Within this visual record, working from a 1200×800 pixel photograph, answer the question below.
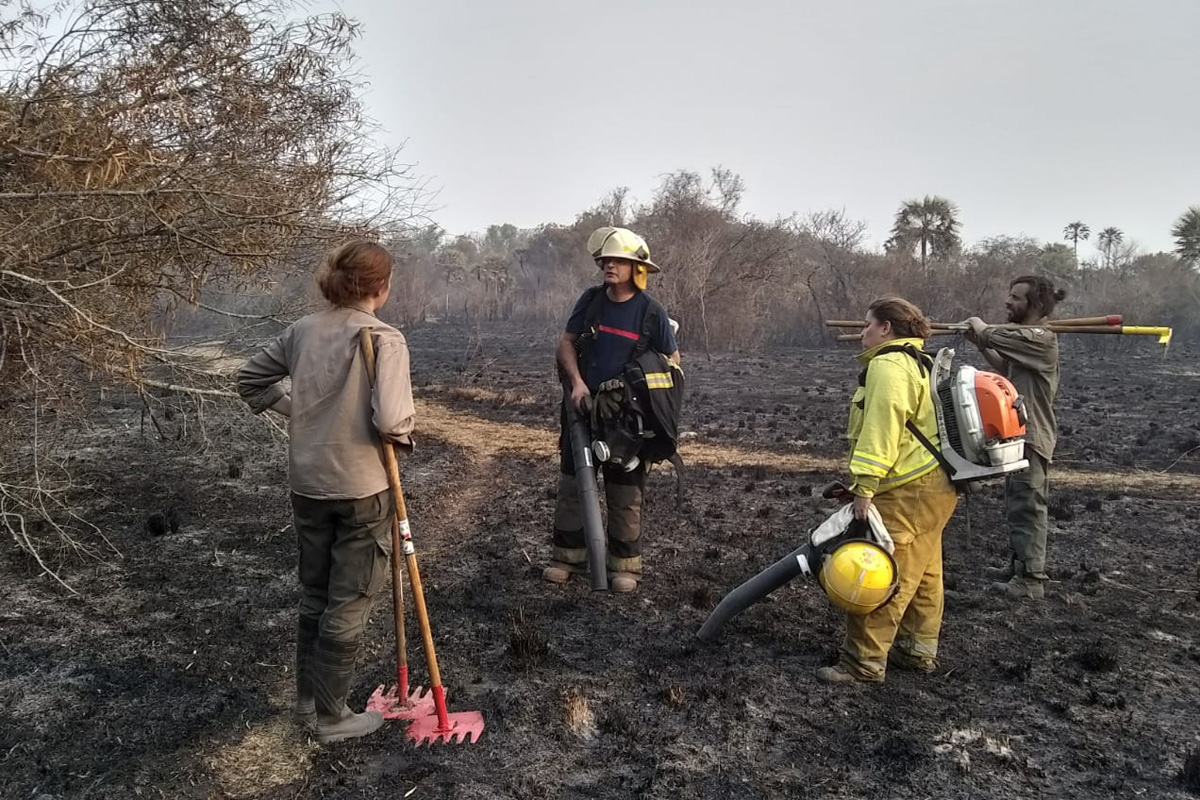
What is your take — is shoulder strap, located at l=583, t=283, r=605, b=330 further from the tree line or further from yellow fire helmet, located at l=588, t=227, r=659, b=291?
the tree line

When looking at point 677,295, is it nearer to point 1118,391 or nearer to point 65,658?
point 1118,391

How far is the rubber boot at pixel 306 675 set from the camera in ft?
10.3

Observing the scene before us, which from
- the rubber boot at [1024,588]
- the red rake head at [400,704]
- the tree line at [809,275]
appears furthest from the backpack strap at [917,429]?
the tree line at [809,275]

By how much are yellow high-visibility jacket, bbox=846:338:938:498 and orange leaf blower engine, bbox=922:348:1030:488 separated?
0.19 ft

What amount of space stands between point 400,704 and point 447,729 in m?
0.33

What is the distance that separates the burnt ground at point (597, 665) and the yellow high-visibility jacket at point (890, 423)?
1092 mm

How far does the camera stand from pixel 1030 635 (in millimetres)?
4410

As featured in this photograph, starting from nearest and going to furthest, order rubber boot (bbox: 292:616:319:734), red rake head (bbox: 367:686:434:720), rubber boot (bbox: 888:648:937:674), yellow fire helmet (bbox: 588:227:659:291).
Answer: rubber boot (bbox: 292:616:319:734) < red rake head (bbox: 367:686:434:720) < rubber boot (bbox: 888:648:937:674) < yellow fire helmet (bbox: 588:227:659:291)

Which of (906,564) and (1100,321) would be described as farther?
(1100,321)

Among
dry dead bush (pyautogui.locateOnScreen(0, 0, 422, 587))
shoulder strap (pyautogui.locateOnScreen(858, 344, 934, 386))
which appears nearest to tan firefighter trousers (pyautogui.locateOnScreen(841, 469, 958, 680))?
shoulder strap (pyautogui.locateOnScreen(858, 344, 934, 386))

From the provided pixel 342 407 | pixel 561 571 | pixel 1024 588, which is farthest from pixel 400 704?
pixel 1024 588

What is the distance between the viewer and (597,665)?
3953 mm

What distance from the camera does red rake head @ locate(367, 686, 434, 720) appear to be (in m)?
3.35

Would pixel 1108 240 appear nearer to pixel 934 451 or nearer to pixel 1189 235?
pixel 1189 235
